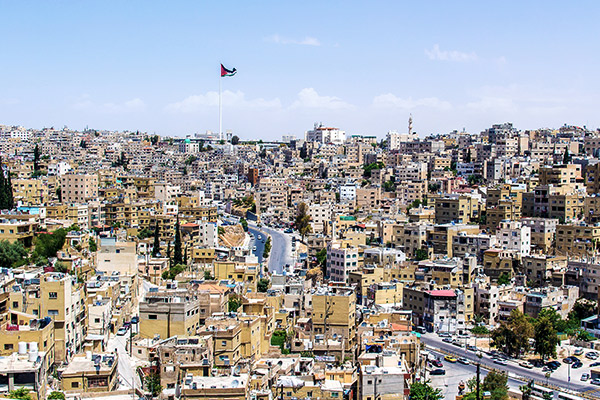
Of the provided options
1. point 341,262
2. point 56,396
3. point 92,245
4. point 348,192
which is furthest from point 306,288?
point 348,192

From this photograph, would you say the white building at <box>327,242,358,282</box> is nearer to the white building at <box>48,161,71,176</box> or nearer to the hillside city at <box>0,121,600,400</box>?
the hillside city at <box>0,121,600,400</box>

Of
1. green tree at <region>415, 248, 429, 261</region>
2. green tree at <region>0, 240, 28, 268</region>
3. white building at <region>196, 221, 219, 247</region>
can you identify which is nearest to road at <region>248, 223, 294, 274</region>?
white building at <region>196, 221, 219, 247</region>

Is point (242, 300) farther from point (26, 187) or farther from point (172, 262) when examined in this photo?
point (26, 187)

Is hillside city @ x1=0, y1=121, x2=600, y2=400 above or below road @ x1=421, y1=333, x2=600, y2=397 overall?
above

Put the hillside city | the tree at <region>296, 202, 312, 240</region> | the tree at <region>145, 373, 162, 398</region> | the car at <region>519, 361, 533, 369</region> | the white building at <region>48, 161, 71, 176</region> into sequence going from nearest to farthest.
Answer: the tree at <region>145, 373, 162, 398</region> < the hillside city < the car at <region>519, 361, 533, 369</region> < the tree at <region>296, 202, 312, 240</region> < the white building at <region>48, 161, 71, 176</region>

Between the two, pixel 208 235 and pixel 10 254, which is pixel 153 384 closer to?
pixel 10 254

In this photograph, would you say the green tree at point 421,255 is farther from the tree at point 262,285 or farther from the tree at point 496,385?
the tree at point 496,385
